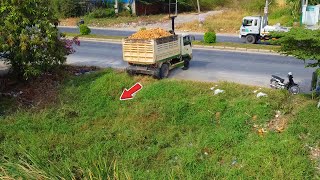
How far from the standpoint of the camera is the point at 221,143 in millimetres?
10242

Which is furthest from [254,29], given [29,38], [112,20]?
[112,20]

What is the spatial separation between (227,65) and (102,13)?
85.8ft

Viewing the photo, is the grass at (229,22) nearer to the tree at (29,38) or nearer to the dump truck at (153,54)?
the dump truck at (153,54)

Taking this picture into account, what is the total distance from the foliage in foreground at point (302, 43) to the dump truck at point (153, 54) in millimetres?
4834

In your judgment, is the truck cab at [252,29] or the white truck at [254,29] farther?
the truck cab at [252,29]

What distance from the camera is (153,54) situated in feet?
45.1

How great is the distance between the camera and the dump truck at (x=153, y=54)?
13.8 m

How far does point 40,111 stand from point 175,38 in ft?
19.9

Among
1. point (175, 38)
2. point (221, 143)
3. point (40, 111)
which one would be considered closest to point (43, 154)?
point (40, 111)

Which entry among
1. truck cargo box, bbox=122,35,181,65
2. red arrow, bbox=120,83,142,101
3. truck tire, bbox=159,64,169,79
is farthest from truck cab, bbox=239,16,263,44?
red arrow, bbox=120,83,142,101

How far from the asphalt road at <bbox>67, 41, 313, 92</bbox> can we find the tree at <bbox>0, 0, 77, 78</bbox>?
3.35 m

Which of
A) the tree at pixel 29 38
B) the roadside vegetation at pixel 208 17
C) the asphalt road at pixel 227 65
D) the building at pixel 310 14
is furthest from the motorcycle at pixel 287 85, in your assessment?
the roadside vegetation at pixel 208 17

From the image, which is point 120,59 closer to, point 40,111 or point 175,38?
point 175,38

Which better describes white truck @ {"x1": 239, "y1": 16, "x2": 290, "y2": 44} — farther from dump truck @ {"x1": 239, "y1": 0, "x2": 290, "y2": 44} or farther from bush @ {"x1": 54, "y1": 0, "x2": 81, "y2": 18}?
bush @ {"x1": 54, "y1": 0, "x2": 81, "y2": 18}
